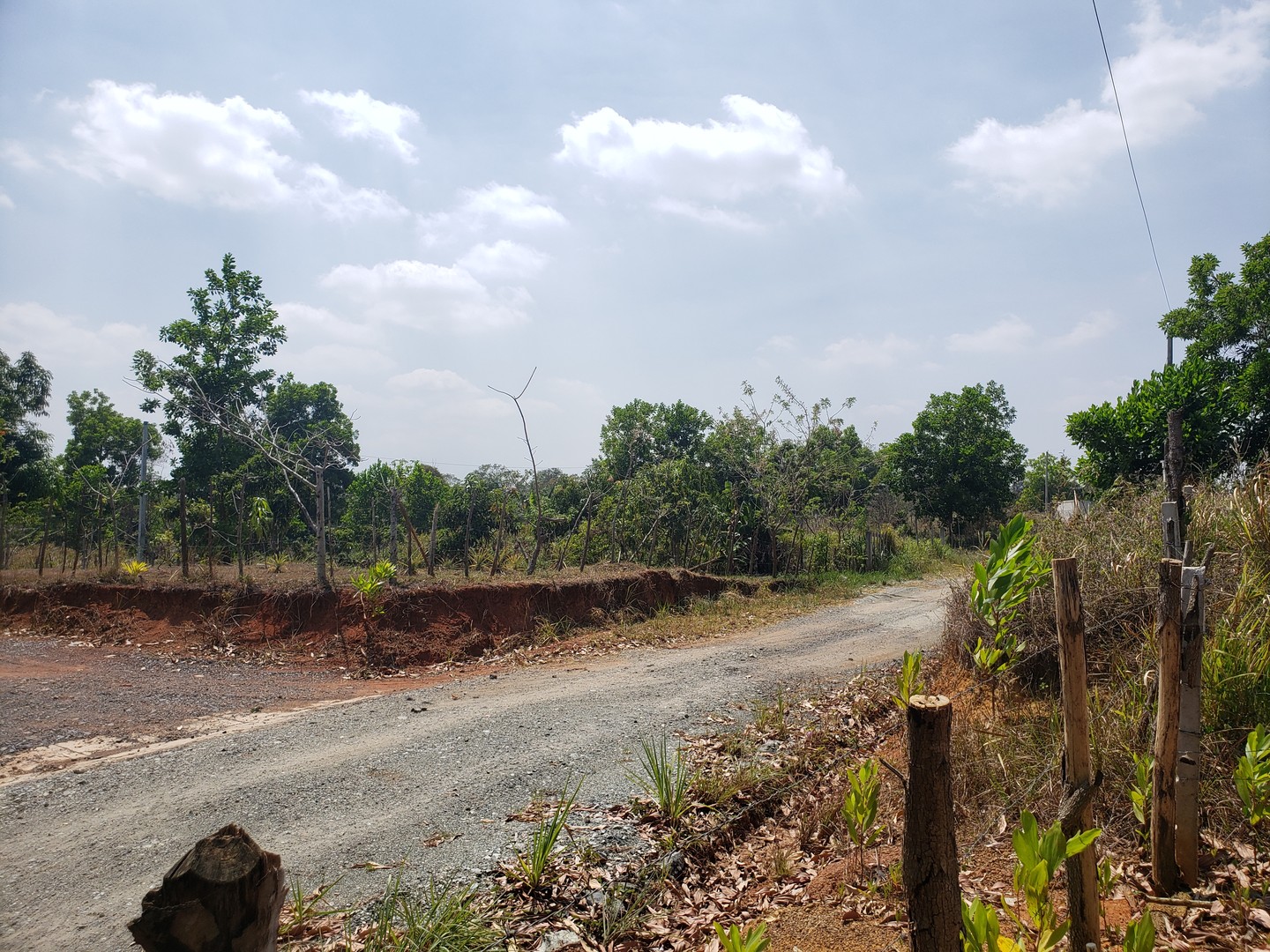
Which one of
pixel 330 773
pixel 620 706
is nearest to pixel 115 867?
pixel 330 773

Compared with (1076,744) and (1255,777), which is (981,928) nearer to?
(1076,744)

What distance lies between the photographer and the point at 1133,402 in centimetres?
1772

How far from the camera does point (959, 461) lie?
90.2 ft

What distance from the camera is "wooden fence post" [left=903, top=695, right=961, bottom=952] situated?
237cm

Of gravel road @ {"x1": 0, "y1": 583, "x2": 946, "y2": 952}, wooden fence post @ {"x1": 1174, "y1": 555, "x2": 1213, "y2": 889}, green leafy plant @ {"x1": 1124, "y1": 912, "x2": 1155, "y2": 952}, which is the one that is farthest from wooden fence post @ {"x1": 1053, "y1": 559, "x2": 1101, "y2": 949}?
gravel road @ {"x1": 0, "y1": 583, "x2": 946, "y2": 952}

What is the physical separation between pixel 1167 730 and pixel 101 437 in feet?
131

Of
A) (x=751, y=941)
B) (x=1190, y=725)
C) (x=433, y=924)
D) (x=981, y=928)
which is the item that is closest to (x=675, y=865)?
(x=433, y=924)

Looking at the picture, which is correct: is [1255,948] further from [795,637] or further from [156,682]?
[156,682]

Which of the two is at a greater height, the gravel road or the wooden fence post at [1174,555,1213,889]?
the wooden fence post at [1174,555,1213,889]

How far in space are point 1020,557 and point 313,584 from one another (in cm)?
1078

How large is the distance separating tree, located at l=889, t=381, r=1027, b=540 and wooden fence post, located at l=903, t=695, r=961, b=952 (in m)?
27.1

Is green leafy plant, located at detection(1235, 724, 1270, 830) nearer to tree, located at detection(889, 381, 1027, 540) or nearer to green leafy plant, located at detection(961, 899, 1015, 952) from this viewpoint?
green leafy plant, located at detection(961, 899, 1015, 952)

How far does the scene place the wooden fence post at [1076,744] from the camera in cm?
282

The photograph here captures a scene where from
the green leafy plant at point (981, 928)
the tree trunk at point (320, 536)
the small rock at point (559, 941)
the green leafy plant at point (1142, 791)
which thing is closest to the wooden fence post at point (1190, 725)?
the green leafy plant at point (1142, 791)
